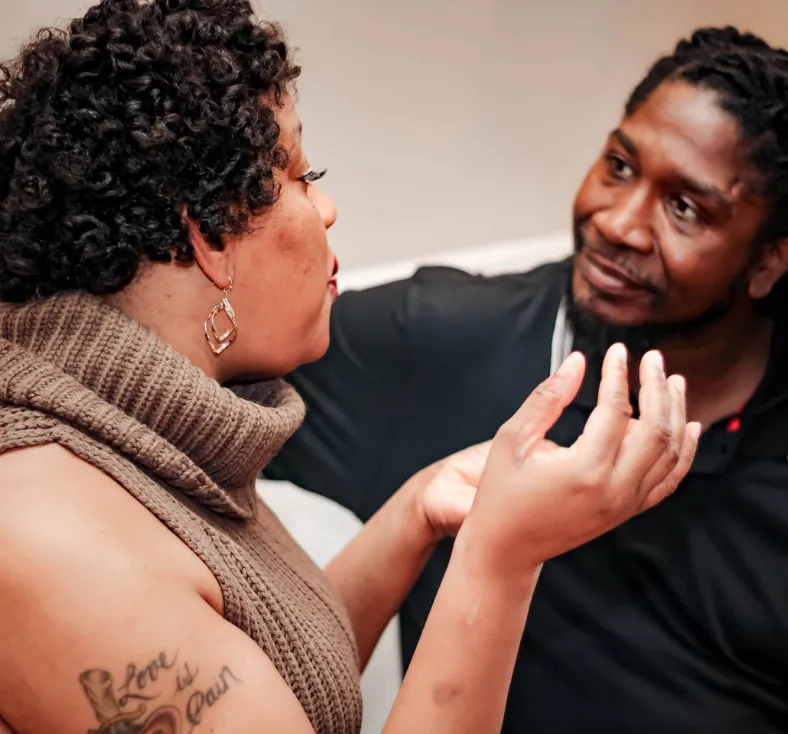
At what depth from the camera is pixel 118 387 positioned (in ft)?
2.17

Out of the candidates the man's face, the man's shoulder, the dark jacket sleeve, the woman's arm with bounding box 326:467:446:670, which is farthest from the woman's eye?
the woman's arm with bounding box 326:467:446:670

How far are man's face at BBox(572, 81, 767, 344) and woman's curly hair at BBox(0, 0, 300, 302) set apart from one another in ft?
1.84

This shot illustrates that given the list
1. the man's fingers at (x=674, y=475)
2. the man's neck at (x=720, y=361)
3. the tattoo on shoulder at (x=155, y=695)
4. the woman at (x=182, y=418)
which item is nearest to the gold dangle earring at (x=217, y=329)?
the woman at (x=182, y=418)

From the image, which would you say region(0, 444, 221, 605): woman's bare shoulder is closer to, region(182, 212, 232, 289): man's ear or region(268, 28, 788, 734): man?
region(182, 212, 232, 289): man's ear

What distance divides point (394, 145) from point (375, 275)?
230mm

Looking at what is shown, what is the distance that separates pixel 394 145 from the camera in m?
1.50

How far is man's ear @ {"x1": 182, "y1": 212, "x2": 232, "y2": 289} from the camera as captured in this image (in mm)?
699

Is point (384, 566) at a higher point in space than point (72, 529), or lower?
lower

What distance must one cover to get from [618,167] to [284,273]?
567 mm

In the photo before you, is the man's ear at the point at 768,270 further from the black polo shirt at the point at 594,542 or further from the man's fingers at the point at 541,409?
the man's fingers at the point at 541,409

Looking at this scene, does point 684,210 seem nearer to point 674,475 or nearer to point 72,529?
point 674,475

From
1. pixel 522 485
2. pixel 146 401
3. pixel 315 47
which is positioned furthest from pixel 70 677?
pixel 315 47

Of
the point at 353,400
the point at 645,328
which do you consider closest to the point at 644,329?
the point at 645,328

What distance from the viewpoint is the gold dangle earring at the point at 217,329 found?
734mm
